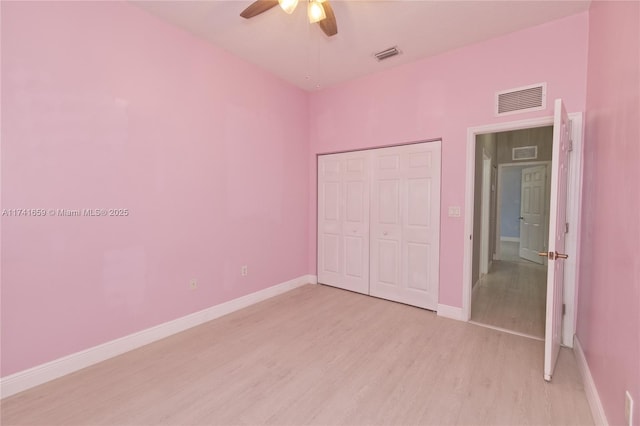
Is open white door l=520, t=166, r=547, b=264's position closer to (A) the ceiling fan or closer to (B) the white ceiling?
(B) the white ceiling

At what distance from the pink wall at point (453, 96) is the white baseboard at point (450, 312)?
0.07m

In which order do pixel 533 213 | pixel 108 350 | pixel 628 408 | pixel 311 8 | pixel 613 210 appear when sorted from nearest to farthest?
1. pixel 628 408
2. pixel 613 210
3. pixel 311 8
4. pixel 108 350
5. pixel 533 213

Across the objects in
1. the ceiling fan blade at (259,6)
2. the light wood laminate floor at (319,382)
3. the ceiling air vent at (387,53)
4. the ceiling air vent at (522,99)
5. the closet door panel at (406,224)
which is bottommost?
the light wood laminate floor at (319,382)

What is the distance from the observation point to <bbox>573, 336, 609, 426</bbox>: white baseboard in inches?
65.1

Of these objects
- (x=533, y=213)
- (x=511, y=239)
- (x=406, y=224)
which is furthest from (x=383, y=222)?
(x=511, y=239)

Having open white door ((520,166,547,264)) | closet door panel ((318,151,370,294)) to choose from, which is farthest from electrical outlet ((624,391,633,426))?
open white door ((520,166,547,264))

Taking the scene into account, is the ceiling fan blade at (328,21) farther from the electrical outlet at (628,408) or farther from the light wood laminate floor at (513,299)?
the light wood laminate floor at (513,299)

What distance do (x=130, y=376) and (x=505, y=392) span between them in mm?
2699

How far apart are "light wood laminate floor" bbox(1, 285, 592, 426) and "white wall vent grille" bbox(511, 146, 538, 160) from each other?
443cm

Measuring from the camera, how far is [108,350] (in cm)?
237

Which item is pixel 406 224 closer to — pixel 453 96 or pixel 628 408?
pixel 453 96

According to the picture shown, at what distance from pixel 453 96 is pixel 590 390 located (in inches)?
110

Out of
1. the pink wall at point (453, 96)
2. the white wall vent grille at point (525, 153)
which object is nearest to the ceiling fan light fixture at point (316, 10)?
the pink wall at point (453, 96)

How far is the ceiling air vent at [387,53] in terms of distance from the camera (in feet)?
10.3
